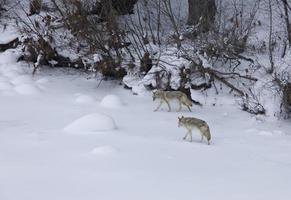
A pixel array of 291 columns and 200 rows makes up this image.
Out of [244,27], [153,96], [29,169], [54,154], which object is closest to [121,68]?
[153,96]

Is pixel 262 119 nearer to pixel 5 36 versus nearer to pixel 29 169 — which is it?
pixel 29 169

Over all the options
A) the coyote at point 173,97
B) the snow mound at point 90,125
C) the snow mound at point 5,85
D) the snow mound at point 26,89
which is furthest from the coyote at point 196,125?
the snow mound at point 5,85

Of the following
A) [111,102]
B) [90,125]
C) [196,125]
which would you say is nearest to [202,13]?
[111,102]

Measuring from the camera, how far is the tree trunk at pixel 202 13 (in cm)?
1413

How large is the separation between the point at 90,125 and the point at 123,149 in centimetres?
121

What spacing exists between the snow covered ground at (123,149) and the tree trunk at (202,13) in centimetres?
231

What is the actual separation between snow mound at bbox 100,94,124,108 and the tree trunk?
10.9 ft

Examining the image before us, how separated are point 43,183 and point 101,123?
3.02 m

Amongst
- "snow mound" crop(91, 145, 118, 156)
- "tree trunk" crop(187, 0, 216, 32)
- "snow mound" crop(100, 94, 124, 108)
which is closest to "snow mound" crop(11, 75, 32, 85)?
"snow mound" crop(100, 94, 124, 108)

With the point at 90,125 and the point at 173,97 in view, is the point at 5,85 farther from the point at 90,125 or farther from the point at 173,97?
the point at 90,125

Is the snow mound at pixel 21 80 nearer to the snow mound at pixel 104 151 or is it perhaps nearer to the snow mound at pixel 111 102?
the snow mound at pixel 111 102

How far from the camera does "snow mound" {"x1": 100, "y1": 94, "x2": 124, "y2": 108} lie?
39.0ft

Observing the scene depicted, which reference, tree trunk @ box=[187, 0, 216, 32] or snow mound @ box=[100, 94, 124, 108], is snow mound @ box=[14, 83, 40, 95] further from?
tree trunk @ box=[187, 0, 216, 32]

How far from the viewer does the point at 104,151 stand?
8156 millimetres
